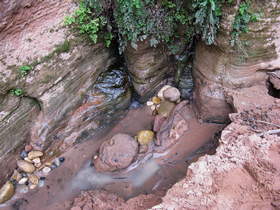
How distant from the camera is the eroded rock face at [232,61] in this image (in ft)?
10.9

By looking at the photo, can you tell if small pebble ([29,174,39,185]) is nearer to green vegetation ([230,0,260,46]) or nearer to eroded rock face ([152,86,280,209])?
eroded rock face ([152,86,280,209])

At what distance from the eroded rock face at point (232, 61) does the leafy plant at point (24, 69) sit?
7.92 ft

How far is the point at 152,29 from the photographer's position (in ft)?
12.8

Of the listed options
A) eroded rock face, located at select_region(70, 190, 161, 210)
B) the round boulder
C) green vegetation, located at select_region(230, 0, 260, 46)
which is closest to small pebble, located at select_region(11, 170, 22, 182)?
eroded rock face, located at select_region(70, 190, 161, 210)

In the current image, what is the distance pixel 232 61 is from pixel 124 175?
7.58ft

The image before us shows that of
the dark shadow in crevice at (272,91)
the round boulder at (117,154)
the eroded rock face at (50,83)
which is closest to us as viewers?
the eroded rock face at (50,83)

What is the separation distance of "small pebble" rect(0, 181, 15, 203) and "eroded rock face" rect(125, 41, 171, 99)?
2.49 metres

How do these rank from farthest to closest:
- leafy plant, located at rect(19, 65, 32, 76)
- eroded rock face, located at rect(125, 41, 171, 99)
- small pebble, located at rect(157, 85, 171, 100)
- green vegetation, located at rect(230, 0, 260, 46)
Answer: small pebble, located at rect(157, 85, 171, 100), eroded rock face, located at rect(125, 41, 171, 99), leafy plant, located at rect(19, 65, 32, 76), green vegetation, located at rect(230, 0, 260, 46)

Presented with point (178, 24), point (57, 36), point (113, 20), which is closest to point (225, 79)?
Answer: point (178, 24)

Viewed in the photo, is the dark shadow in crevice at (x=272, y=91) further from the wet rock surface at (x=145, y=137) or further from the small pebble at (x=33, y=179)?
the small pebble at (x=33, y=179)

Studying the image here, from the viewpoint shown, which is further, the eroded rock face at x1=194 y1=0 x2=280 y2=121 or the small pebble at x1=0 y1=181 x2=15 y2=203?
the small pebble at x1=0 y1=181 x2=15 y2=203

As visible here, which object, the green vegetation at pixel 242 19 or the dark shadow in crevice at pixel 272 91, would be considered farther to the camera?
the dark shadow in crevice at pixel 272 91

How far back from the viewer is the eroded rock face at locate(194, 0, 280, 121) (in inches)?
131

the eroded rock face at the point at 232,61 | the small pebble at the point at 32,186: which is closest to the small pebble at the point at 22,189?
the small pebble at the point at 32,186
